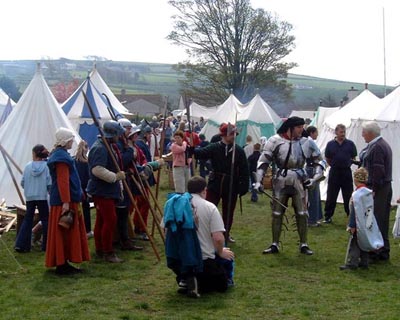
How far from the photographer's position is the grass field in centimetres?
632

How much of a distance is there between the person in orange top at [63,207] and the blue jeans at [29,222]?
4.58 feet

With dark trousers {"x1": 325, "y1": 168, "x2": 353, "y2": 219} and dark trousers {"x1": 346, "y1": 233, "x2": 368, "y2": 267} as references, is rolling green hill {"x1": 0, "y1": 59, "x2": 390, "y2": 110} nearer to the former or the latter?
dark trousers {"x1": 325, "y1": 168, "x2": 353, "y2": 219}

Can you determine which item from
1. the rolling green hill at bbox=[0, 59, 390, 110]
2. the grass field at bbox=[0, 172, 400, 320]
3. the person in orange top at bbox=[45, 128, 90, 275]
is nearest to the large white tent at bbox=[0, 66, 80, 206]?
the grass field at bbox=[0, 172, 400, 320]

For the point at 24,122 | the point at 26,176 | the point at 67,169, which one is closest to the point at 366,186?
the point at 67,169

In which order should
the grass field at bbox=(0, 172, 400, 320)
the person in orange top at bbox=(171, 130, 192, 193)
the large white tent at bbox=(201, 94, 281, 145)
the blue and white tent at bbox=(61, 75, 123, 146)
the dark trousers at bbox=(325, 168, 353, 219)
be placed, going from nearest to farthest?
the grass field at bbox=(0, 172, 400, 320) → the dark trousers at bbox=(325, 168, 353, 219) → the person in orange top at bbox=(171, 130, 192, 193) → the blue and white tent at bbox=(61, 75, 123, 146) → the large white tent at bbox=(201, 94, 281, 145)

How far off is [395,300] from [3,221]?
6277mm

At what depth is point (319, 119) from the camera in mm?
23578

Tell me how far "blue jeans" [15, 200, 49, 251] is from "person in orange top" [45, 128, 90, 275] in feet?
4.58

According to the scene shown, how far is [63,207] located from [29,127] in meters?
6.20

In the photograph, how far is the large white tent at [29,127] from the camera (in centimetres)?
1315

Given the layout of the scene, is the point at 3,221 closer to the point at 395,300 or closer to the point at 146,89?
the point at 395,300

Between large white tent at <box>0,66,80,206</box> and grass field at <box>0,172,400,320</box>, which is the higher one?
large white tent at <box>0,66,80,206</box>

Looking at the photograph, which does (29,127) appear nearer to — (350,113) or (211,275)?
(350,113)

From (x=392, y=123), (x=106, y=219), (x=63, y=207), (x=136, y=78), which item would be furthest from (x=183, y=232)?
(x=136, y=78)
